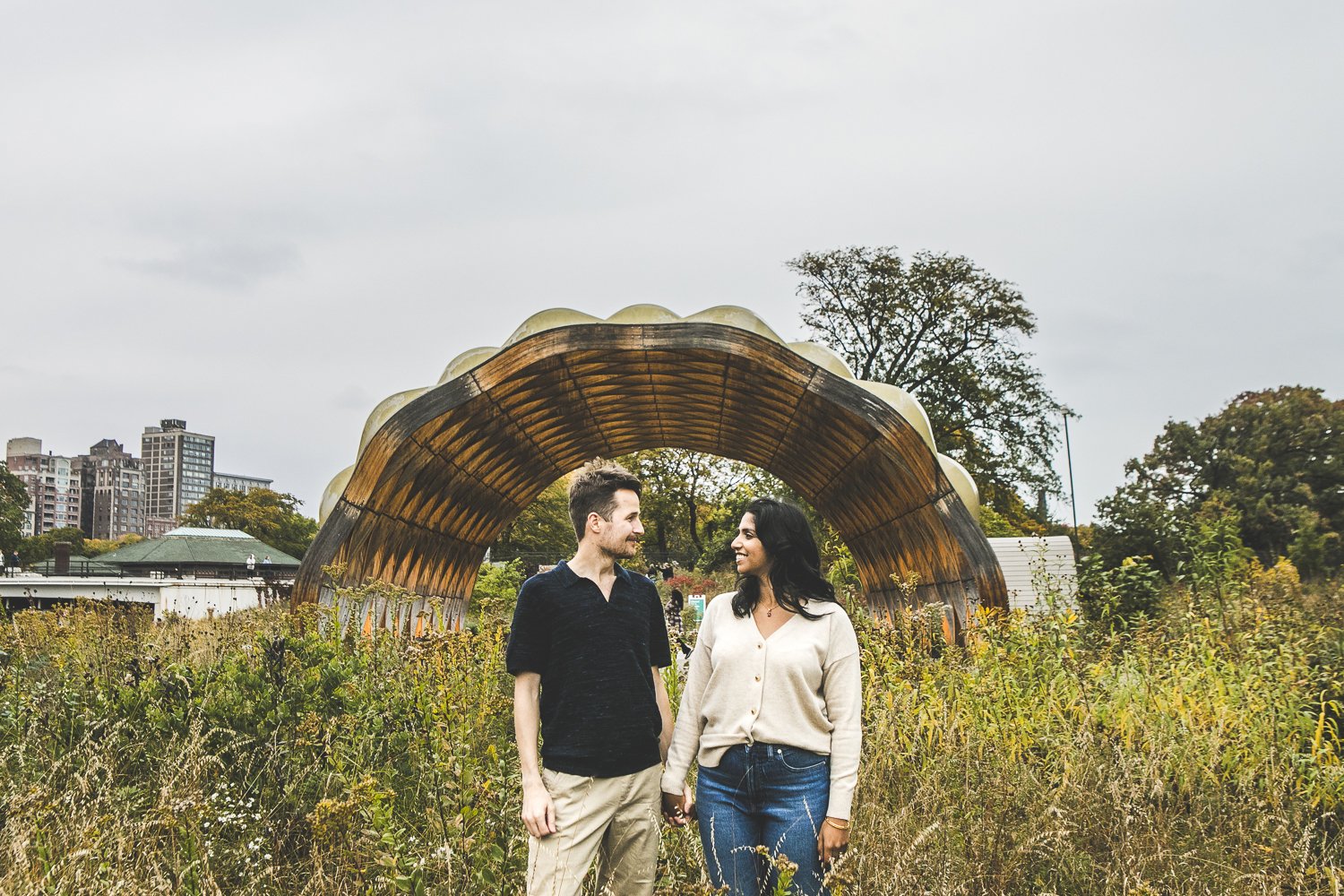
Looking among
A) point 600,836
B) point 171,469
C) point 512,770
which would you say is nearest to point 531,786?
point 600,836

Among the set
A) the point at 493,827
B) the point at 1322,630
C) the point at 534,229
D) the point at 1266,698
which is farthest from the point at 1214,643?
the point at 534,229

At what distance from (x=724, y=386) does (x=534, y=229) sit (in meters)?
3.28

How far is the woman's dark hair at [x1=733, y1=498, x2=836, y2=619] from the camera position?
3012 mm

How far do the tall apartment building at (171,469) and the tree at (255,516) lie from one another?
332 feet

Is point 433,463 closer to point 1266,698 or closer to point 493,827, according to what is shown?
point 493,827

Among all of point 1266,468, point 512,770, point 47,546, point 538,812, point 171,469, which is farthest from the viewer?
point 171,469

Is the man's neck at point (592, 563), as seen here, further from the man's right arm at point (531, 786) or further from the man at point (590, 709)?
the man's right arm at point (531, 786)

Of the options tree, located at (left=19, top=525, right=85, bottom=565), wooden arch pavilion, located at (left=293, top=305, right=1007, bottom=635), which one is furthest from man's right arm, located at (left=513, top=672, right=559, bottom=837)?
tree, located at (left=19, top=525, right=85, bottom=565)

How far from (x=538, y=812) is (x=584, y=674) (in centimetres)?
39

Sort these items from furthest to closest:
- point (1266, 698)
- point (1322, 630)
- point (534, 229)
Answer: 1. point (534, 229)
2. point (1322, 630)
3. point (1266, 698)

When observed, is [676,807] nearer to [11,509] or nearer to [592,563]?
[592,563]

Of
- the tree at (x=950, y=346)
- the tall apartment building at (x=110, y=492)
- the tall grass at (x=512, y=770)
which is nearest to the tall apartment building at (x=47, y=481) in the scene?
the tall apartment building at (x=110, y=492)

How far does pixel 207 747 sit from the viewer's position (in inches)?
180

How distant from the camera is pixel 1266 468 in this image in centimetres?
3434
